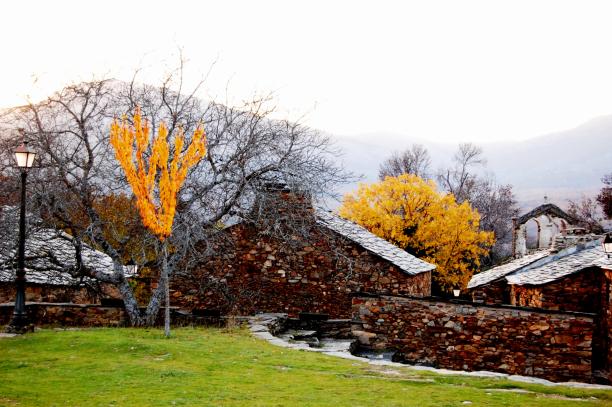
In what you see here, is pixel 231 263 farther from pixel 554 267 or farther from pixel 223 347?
pixel 554 267

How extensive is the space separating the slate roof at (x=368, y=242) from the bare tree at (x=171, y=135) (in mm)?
3472

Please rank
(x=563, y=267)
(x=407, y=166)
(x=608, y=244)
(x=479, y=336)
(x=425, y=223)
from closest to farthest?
(x=479, y=336), (x=608, y=244), (x=563, y=267), (x=425, y=223), (x=407, y=166)

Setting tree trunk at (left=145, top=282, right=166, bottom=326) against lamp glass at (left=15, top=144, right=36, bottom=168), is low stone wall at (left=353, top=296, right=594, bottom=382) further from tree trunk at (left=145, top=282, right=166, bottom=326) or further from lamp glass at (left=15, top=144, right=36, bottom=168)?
lamp glass at (left=15, top=144, right=36, bottom=168)

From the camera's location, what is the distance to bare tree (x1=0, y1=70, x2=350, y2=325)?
61.6 ft

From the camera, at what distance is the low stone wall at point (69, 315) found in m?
19.1

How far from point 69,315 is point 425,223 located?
33356mm

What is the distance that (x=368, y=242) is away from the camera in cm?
2520

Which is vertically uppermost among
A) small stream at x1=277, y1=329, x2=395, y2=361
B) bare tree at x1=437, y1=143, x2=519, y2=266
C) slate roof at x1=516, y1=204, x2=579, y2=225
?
bare tree at x1=437, y1=143, x2=519, y2=266

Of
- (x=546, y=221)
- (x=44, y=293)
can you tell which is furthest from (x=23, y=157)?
(x=546, y=221)

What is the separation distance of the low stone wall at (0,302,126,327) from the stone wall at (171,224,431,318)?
386 cm

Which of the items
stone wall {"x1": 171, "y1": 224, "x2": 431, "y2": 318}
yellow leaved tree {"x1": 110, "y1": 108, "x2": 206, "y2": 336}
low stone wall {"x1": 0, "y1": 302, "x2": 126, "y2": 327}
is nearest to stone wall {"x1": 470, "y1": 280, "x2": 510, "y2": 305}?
stone wall {"x1": 171, "y1": 224, "x2": 431, "y2": 318}

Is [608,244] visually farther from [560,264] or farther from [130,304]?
[130,304]

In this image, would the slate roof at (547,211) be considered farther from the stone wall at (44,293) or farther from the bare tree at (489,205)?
the bare tree at (489,205)

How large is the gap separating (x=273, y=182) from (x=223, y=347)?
6.98 m
